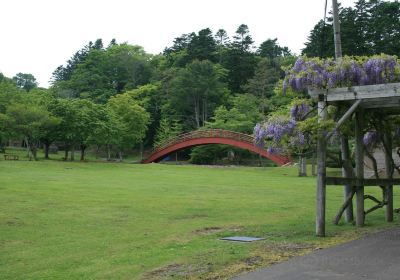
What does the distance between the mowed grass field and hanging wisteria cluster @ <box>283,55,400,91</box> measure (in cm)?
324

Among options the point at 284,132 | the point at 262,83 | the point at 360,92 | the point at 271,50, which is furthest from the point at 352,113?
the point at 271,50

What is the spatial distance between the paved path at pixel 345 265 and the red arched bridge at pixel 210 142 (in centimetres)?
3405

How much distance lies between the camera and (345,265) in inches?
266

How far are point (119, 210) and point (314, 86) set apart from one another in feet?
22.1

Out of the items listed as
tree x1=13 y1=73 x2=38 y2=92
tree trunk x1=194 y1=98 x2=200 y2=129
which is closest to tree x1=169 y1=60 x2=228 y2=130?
tree trunk x1=194 y1=98 x2=200 y2=129

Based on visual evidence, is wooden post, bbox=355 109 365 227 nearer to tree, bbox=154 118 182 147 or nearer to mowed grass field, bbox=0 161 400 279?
mowed grass field, bbox=0 161 400 279

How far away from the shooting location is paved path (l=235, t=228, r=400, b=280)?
242 inches

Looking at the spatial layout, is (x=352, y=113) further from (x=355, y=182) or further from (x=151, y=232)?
(x=151, y=232)

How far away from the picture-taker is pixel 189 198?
Result: 17594mm

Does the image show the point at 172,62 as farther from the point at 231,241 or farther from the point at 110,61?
the point at 231,241

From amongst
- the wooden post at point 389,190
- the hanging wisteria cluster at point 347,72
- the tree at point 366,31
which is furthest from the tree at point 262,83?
the hanging wisteria cluster at point 347,72

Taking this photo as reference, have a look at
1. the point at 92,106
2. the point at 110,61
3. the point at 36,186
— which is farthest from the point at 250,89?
the point at 36,186

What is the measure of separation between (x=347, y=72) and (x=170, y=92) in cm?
5149

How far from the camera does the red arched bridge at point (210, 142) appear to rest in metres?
44.3
